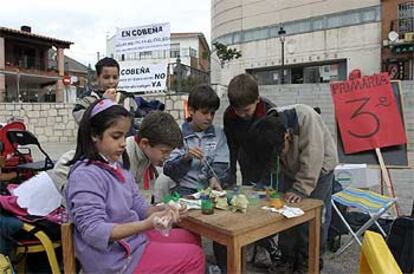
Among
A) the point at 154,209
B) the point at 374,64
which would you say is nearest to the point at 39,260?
the point at 154,209

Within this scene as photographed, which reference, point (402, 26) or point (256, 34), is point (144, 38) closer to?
point (402, 26)

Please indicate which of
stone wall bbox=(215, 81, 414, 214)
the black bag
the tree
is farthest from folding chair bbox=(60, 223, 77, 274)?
the tree

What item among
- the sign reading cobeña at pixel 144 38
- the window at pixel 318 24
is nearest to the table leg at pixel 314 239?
the sign reading cobeña at pixel 144 38

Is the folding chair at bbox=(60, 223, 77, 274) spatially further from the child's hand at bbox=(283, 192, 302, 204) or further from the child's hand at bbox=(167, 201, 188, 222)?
the child's hand at bbox=(283, 192, 302, 204)

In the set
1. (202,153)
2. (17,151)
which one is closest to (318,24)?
(17,151)

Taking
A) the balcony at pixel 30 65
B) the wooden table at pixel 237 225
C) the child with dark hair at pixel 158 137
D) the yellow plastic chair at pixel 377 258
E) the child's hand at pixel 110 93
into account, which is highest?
the balcony at pixel 30 65

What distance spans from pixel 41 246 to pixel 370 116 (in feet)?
11.3

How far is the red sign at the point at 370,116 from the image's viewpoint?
430 cm

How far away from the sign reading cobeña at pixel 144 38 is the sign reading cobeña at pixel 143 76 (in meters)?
0.25

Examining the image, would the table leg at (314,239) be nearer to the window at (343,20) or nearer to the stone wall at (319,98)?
the stone wall at (319,98)

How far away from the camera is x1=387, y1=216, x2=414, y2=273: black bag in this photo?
2113 millimetres

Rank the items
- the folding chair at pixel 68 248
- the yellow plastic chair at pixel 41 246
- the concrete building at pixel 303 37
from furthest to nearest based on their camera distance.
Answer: the concrete building at pixel 303 37
the yellow plastic chair at pixel 41 246
the folding chair at pixel 68 248

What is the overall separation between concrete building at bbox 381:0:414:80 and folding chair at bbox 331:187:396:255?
62.1ft

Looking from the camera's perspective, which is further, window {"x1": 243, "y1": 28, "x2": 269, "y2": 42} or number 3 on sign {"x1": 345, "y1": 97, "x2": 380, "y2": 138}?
window {"x1": 243, "y1": 28, "x2": 269, "y2": 42}
